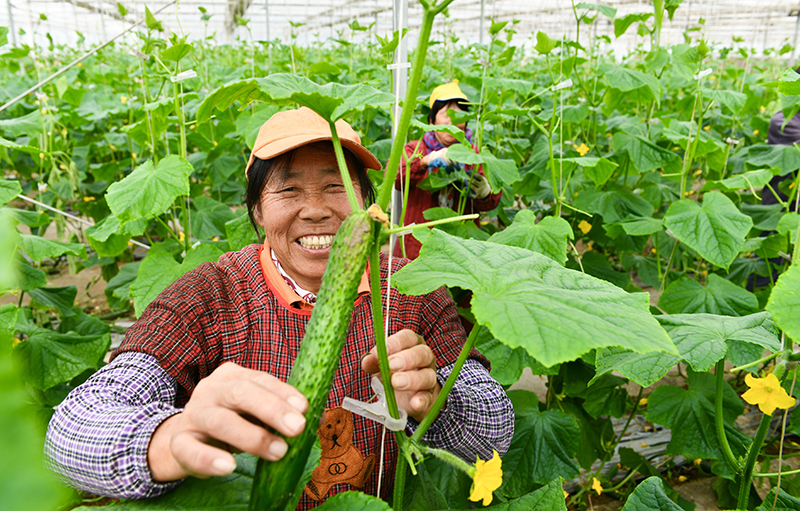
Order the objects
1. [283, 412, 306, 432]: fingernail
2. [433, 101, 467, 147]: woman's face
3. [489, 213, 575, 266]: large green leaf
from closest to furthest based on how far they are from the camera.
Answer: [283, 412, 306, 432]: fingernail
[489, 213, 575, 266]: large green leaf
[433, 101, 467, 147]: woman's face

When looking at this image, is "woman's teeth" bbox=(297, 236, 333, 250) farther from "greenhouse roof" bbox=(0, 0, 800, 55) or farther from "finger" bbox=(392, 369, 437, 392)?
"greenhouse roof" bbox=(0, 0, 800, 55)

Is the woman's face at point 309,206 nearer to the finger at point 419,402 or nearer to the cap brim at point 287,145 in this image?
the cap brim at point 287,145

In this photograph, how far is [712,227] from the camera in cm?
186

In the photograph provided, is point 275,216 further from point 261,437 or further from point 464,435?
point 261,437

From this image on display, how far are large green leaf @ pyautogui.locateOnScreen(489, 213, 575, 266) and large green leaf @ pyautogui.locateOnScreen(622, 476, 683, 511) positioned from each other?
2.57 feet

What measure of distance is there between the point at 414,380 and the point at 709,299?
5.18 ft

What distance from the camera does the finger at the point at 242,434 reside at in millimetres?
570

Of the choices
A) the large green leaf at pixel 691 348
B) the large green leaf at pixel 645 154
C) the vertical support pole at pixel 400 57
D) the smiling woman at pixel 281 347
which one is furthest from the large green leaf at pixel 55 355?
the large green leaf at pixel 645 154

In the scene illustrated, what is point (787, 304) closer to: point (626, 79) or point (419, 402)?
point (419, 402)

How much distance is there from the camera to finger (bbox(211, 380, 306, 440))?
0.56 m

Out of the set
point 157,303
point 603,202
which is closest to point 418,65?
point 157,303

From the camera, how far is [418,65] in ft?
1.86

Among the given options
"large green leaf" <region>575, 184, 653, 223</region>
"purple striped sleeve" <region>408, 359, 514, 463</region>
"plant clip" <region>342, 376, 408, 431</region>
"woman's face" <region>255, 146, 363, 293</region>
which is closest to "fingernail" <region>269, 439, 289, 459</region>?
"plant clip" <region>342, 376, 408, 431</region>

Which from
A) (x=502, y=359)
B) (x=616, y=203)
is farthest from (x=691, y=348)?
(x=616, y=203)
